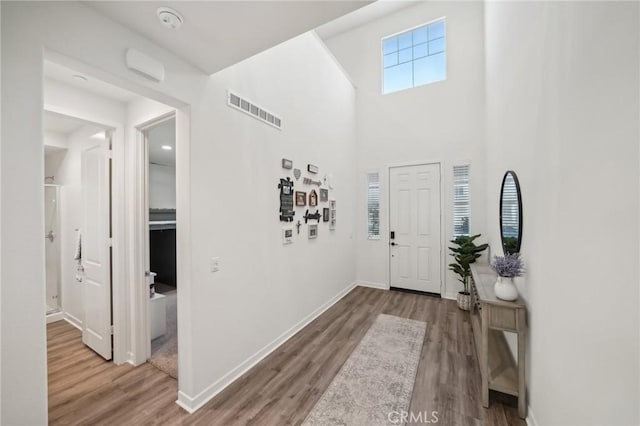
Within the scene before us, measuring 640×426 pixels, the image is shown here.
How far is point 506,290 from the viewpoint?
1863mm

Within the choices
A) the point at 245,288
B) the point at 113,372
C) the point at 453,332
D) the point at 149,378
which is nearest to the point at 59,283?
the point at 113,372

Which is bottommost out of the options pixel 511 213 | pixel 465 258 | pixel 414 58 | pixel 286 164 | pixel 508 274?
pixel 465 258

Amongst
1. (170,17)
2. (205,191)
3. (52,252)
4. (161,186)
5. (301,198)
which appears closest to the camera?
(170,17)

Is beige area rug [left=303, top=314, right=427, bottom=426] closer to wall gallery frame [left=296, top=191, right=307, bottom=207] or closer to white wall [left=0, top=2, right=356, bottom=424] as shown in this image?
white wall [left=0, top=2, right=356, bottom=424]

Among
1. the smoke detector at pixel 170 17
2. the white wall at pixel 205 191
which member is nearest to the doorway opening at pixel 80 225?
the white wall at pixel 205 191

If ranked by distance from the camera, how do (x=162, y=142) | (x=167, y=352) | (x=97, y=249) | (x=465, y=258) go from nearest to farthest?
(x=97, y=249), (x=167, y=352), (x=465, y=258), (x=162, y=142)

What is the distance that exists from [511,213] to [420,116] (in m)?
2.87

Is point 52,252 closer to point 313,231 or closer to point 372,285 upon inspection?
point 313,231

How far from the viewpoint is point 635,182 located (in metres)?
0.80

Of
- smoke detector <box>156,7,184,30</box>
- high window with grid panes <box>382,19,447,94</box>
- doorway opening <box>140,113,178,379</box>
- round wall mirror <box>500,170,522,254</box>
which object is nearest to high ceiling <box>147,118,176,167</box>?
doorway opening <box>140,113,178,379</box>

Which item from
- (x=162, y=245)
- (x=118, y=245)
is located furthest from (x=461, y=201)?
(x=162, y=245)

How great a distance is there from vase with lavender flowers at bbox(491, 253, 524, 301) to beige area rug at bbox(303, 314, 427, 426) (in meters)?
1.09

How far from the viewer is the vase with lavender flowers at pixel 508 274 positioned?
1.83m

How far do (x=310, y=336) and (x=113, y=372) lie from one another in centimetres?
193
